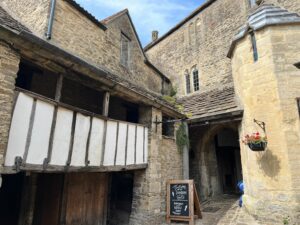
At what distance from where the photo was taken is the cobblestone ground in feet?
22.2

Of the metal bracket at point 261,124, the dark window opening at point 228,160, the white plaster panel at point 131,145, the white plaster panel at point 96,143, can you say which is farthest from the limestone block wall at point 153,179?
the dark window opening at point 228,160

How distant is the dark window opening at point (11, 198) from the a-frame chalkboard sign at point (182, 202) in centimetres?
436

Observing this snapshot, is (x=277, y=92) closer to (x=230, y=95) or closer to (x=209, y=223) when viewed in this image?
(x=230, y=95)

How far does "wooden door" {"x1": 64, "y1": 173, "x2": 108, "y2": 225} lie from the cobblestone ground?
10.5ft

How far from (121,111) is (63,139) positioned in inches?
166

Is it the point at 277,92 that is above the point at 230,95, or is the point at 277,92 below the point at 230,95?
below

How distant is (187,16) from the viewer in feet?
48.0

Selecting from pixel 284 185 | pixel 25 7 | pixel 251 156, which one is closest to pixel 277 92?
pixel 251 156

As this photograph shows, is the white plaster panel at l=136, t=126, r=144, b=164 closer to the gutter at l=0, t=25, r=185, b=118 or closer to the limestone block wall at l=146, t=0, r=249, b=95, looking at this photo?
the gutter at l=0, t=25, r=185, b=118

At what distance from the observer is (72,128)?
15.7ft

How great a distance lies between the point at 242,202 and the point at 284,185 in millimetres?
2028

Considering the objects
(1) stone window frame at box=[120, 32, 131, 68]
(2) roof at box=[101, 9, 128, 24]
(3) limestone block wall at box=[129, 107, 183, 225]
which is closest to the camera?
(3) limestone block wall at box=[129, 107, 183, 225]

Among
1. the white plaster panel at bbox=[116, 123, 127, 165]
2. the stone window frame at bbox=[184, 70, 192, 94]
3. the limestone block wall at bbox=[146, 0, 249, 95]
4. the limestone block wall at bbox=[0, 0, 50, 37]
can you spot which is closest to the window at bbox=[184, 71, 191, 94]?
the stone window frame at bbox=[184, 70, 192, 94]

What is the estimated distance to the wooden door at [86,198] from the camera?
6359 millimetres
